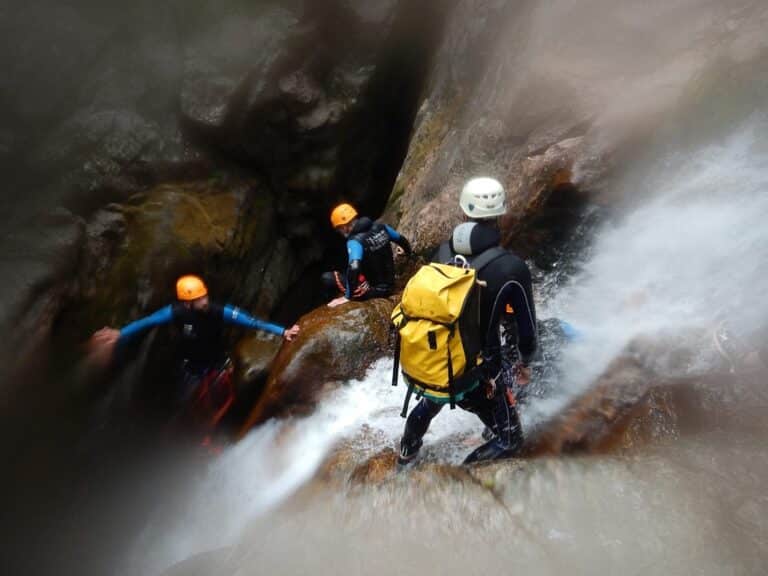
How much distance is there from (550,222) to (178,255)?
6355 mm

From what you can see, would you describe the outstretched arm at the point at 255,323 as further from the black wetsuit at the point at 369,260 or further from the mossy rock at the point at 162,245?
the mossy rock at the point at 162,245

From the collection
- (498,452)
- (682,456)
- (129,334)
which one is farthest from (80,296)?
(682,456)

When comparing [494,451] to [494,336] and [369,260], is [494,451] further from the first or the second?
[369,260]

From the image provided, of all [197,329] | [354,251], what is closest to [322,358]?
[354,251]

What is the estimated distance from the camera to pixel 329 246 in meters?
14.5

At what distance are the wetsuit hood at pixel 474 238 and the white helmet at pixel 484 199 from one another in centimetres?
13

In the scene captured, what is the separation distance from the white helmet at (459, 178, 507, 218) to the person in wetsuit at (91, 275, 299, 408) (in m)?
3.81

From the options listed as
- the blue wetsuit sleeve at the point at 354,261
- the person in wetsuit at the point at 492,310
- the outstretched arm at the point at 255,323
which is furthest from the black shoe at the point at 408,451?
the blue wetsuit sleeve at the point at 354,261

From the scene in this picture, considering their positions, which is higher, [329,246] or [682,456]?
[682,456]

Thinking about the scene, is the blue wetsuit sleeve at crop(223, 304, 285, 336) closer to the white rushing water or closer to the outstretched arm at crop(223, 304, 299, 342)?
the outstretched arm at crop(223, 304, 299, 342)

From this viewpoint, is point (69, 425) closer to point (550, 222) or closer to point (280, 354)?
point (280, 354)

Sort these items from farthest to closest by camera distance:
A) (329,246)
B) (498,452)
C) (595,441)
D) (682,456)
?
1. (329,246)
2. (498,452)
3. (595,441)
4. (682,456)

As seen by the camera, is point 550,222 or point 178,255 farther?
point 178,255

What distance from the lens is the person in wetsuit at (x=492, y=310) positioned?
389 cm
